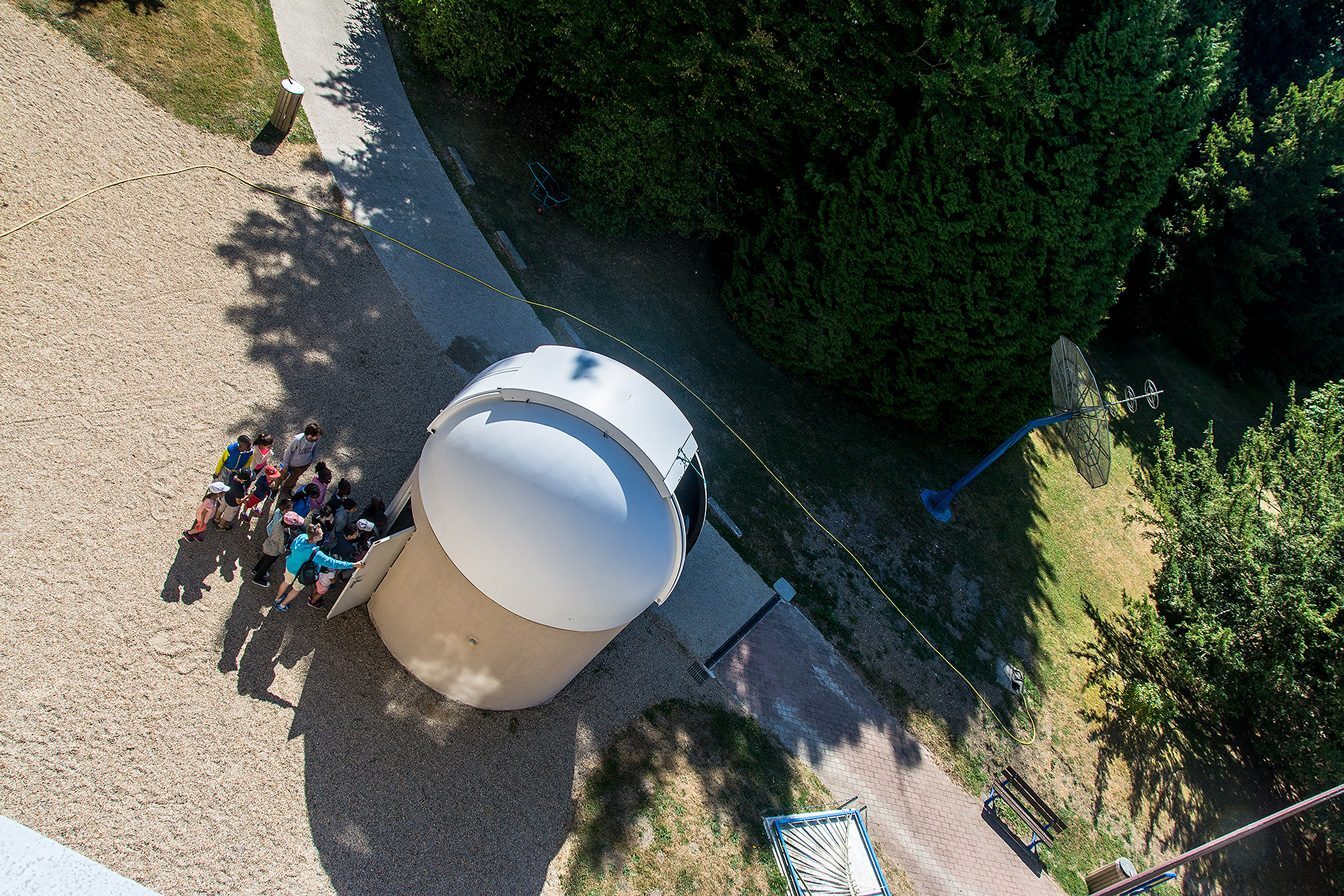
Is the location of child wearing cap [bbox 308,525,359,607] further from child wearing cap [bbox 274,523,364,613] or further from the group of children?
child wearing cap [bbox 274,523,364,613]

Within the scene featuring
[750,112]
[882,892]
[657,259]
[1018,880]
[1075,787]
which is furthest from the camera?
[657,259]

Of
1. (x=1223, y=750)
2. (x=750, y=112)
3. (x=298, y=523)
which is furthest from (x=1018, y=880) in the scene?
(x=750, y=112)

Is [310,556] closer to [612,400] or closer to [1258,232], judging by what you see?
[612,400]

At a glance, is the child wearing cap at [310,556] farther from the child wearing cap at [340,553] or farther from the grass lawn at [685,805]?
the grass lawn at [685,805]

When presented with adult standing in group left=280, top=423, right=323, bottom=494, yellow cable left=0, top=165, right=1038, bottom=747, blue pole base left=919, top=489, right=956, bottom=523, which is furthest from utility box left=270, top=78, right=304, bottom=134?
blue pole base left=919, top=489, right=956, bottom=523

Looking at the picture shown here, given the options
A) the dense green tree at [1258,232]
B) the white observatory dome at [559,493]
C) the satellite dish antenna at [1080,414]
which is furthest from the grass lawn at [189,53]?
the dense green tree at [1258,232]

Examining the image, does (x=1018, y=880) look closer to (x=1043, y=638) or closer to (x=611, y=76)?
(x=1043, y=638)
